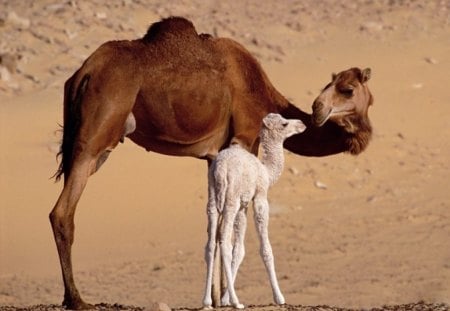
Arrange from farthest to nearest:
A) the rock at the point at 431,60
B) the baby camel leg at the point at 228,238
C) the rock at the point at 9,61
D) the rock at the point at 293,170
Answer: the rock at the point at 431,60 → the rock at the point at 9,61 → the rock at the point at 293,170 → the baby camel leg at the point at 228,238

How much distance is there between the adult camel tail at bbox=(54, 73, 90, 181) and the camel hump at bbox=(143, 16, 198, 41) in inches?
36.3

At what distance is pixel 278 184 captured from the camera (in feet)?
87.1

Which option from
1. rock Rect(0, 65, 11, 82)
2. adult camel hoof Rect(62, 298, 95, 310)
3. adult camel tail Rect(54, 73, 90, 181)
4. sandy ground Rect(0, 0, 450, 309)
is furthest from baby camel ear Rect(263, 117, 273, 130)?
rock Rect(0, 65, 11, 82)

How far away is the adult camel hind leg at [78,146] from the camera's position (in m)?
16.0

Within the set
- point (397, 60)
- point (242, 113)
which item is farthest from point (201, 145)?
point (397, 60)

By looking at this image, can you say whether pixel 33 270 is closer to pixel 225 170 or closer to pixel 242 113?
pixel 242 113

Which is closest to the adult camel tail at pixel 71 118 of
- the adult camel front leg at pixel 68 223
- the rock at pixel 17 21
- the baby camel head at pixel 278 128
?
the adult camel front leg at pixel 68 223

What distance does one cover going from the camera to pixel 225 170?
589 inches

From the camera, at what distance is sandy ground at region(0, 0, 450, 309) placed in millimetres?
23406

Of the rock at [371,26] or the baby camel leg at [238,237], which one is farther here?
the rock at [371,26]

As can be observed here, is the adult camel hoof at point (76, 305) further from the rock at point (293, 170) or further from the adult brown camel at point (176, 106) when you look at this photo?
the rock at point (293, 170)

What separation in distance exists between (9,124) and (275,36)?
587 cm

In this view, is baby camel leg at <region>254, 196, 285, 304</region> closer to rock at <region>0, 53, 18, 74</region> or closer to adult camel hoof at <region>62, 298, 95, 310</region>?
adult camel hoof at <region>62, 298, 95, 310</region>

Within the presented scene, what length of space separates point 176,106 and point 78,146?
1105 mm
